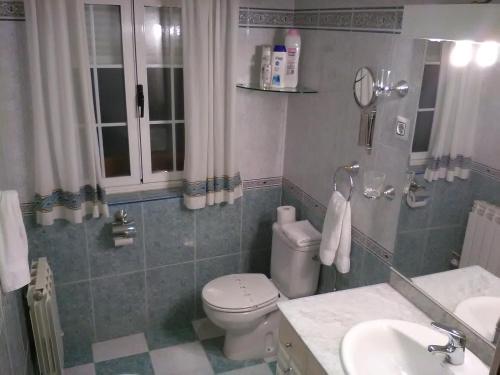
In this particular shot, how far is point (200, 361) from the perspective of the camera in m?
2.71

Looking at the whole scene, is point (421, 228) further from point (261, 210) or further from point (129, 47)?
point (129, 47)

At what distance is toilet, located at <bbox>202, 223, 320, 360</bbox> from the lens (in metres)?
2.49

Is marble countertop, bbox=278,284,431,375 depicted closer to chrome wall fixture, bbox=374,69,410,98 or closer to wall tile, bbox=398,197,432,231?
wall tile, bbox=398,197,432,231

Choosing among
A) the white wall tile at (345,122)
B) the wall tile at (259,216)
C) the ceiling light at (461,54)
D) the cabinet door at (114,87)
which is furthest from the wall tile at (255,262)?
the ceiling light at (461,54)

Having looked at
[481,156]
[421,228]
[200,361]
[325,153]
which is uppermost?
[481,156]

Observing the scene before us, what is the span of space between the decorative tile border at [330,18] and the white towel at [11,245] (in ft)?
5.13

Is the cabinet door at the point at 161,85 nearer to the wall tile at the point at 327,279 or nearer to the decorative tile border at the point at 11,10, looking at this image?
the decorative tile border at the point at 11,10

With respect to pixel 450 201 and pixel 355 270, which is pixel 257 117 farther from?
pixel 450 201

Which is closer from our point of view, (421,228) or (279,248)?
(421,228)

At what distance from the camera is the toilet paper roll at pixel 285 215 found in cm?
268

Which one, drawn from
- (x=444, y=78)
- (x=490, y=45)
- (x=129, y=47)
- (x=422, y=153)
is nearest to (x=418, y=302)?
(x=422, y=153)

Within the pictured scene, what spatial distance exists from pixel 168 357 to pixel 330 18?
2.11 m

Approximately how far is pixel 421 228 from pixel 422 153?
30 centimetres

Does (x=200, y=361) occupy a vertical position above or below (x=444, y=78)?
below
